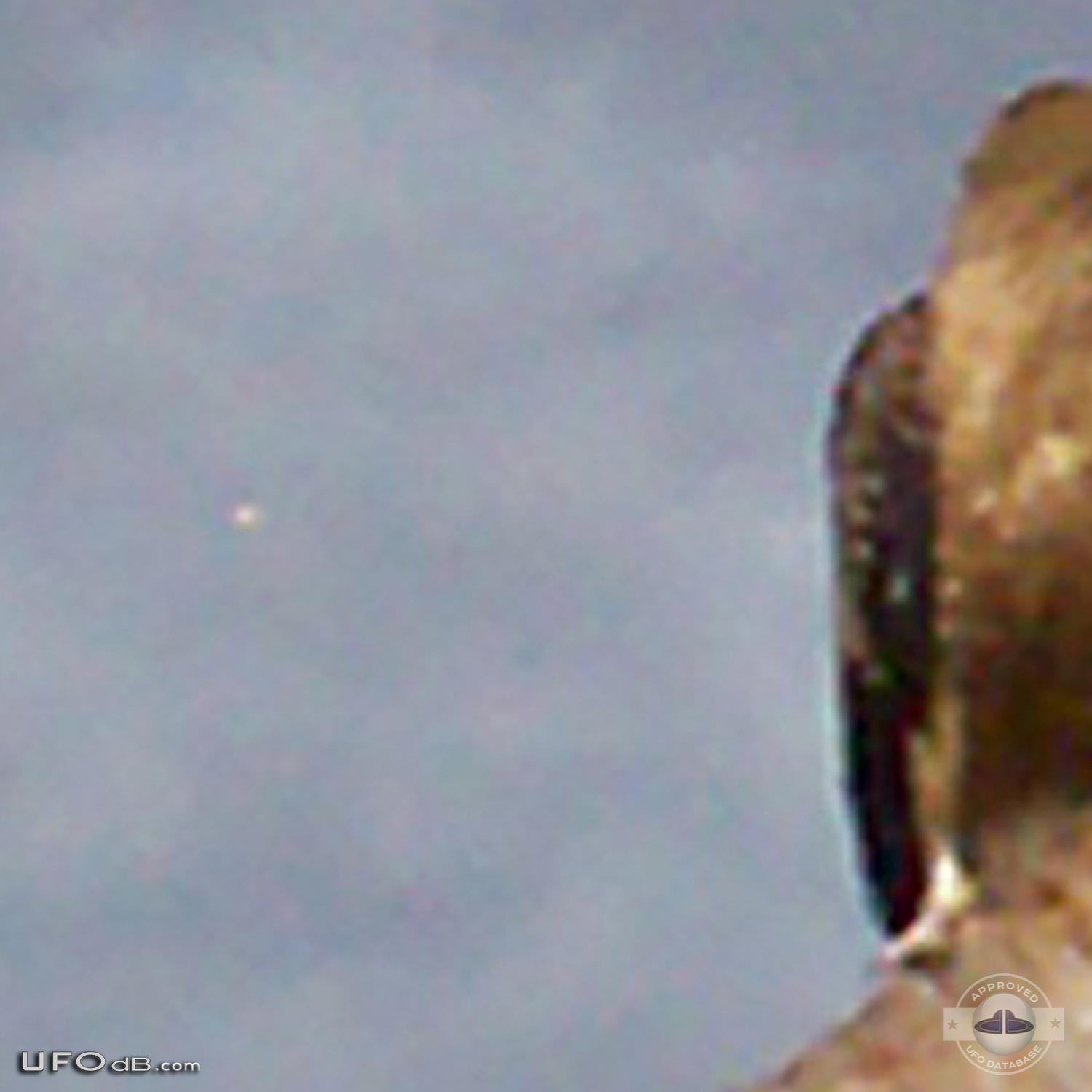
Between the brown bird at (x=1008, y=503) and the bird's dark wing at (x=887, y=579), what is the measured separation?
0.72 ft

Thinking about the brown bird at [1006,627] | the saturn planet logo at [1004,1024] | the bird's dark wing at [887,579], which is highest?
the bird's dark wing at [887,579]

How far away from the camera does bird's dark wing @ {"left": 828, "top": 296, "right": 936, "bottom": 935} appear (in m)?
3.00

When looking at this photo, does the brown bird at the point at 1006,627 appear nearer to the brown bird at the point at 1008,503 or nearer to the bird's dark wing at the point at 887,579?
the brown bird at the point at 1008,503

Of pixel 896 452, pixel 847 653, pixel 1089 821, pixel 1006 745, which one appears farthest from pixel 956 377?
pixel 847 653

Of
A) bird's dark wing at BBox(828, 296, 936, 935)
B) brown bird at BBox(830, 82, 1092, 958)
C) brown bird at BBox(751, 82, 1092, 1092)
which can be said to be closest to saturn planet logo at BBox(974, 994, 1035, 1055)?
brown bird at BBox(751, 82, 1092, 1092)

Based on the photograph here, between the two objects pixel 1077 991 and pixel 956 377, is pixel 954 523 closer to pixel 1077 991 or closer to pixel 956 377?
pixel 956 377

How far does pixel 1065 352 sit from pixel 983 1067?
3.48ft

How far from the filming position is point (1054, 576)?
1995 mm

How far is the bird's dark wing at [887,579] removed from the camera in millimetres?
2998

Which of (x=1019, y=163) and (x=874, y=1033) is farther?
(x=1019, y=163)

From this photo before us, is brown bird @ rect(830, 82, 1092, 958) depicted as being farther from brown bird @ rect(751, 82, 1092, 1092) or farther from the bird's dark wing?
the bird's dark wing

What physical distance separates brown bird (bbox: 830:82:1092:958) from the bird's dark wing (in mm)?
218

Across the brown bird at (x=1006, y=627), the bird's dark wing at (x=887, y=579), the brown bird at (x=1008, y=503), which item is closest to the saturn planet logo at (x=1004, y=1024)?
the brown bird at (x=1006, y=627)

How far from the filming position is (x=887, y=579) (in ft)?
10.6
